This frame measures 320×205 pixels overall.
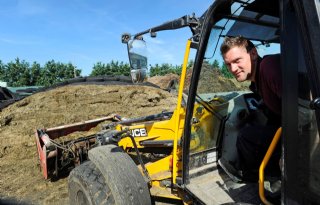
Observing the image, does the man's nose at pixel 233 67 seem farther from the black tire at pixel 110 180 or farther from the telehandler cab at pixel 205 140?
the black tire at pixel 110 180

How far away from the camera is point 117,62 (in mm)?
41469

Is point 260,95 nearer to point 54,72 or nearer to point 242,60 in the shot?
point 242,60

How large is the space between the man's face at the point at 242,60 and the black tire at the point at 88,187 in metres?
1.56

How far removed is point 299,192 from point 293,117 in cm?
38

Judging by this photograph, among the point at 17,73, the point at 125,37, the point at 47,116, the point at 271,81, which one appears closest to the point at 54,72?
the point at 17,73

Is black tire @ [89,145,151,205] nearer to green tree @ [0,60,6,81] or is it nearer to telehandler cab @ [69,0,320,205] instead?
telehandler cab @ [69,0,320,205]

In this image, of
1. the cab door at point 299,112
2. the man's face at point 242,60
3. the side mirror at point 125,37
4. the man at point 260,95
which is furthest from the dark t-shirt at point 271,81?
the side mirror at point 125,37

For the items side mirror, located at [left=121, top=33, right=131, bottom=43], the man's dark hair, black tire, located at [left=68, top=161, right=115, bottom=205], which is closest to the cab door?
the man's dark hair

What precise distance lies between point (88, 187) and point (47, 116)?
6680mm

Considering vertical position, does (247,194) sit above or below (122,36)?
below

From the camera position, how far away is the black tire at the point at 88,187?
3051 mm

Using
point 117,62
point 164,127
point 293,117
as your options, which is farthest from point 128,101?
point 117,62

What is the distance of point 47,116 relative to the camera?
30.8 feet

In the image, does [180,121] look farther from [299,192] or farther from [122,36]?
[299,192]
